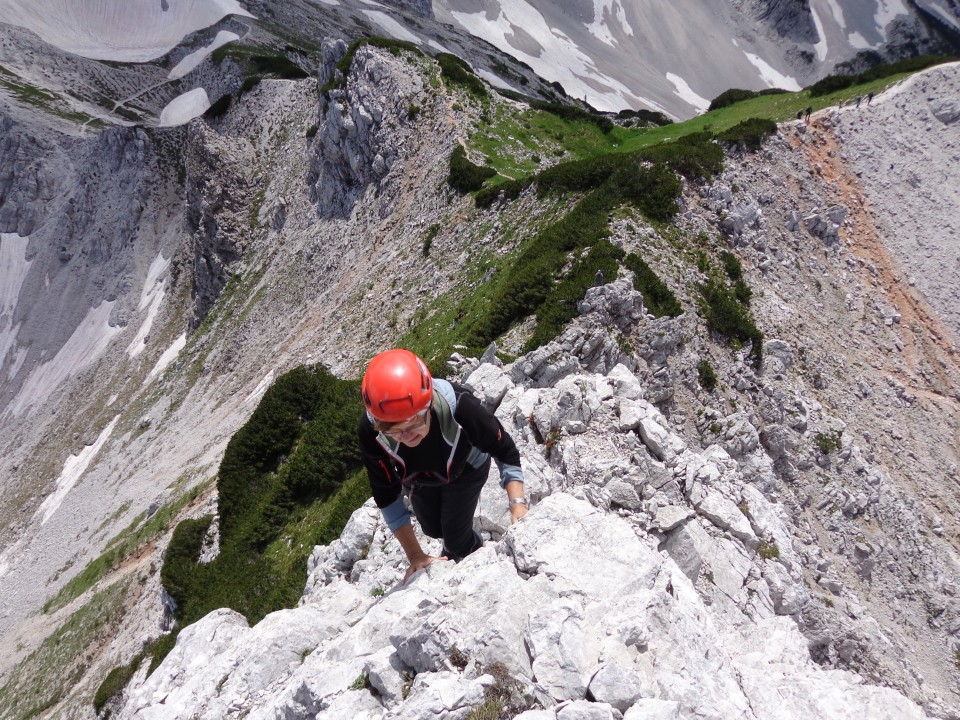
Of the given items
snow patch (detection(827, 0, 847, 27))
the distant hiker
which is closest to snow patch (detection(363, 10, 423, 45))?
the distant hiker

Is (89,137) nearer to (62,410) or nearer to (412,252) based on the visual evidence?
(62,410)

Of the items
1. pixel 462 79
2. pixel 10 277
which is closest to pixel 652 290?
pixel 462 79

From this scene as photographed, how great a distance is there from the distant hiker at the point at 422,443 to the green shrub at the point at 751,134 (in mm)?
23737

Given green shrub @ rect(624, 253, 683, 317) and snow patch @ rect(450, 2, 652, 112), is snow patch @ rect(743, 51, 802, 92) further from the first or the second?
green shrub @ rect(624, 253, 683, 317)

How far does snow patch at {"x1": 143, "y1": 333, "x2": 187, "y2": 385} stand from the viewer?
159 ft

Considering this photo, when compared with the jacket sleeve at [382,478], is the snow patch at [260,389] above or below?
below

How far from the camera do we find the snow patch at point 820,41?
12525 cm

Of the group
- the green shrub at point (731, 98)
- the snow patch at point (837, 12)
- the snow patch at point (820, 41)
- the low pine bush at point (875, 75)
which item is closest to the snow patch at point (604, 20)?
the snow patch at point (820, 41)

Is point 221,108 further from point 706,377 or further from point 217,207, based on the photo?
point 706,377

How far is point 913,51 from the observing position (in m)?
126

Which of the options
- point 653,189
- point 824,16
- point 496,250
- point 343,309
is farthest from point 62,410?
point 824,16

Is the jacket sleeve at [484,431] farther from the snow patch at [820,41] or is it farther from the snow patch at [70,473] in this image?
the snow patch at [820,41]

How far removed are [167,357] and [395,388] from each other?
5342 cm

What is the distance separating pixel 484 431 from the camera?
19.7 ft
